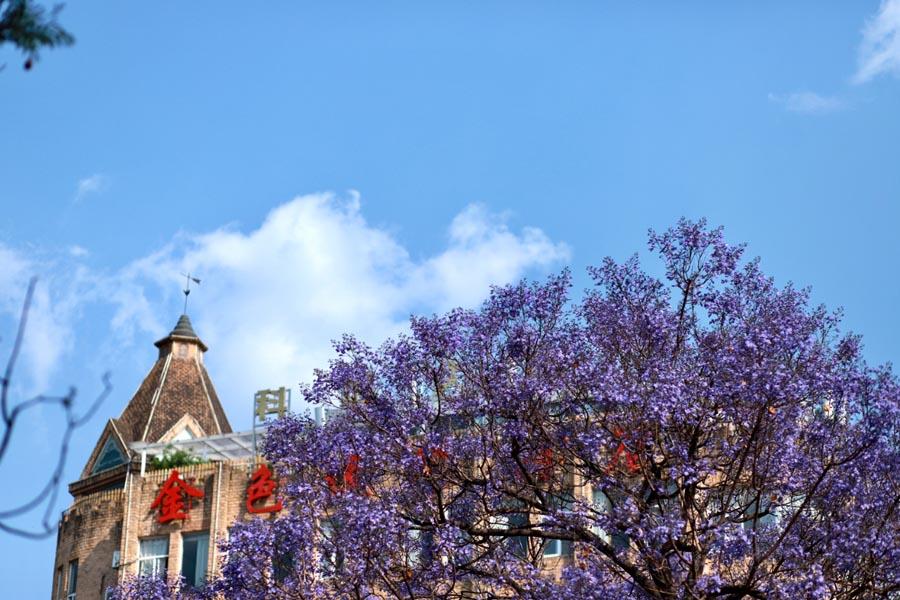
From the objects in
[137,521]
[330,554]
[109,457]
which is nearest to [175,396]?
[109,457]

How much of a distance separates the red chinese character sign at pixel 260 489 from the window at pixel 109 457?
9.29m

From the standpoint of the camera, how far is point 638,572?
723 inches

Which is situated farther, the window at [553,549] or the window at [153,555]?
the window at [153,555]

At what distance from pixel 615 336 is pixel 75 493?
2971 cm

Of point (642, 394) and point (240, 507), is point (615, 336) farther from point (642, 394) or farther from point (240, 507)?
point (240, 507)

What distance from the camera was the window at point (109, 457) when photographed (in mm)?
45531

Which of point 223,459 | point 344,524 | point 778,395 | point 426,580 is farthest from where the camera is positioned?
point 223,459

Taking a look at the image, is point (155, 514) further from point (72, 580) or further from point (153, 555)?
point (72, 580)

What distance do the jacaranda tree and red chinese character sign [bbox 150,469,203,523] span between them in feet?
53.6

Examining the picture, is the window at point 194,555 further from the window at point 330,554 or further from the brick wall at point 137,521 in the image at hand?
the window at point 330,554

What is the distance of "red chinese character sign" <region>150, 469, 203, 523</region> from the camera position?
1508 inches

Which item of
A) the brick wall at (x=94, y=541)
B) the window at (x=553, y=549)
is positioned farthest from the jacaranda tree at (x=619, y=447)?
the brick wall at (x=94, y=541)

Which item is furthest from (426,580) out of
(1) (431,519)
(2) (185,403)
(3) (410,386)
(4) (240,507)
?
(2) (185,403)

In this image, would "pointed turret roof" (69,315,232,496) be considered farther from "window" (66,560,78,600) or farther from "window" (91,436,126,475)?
"window" (66,560,78,600)
